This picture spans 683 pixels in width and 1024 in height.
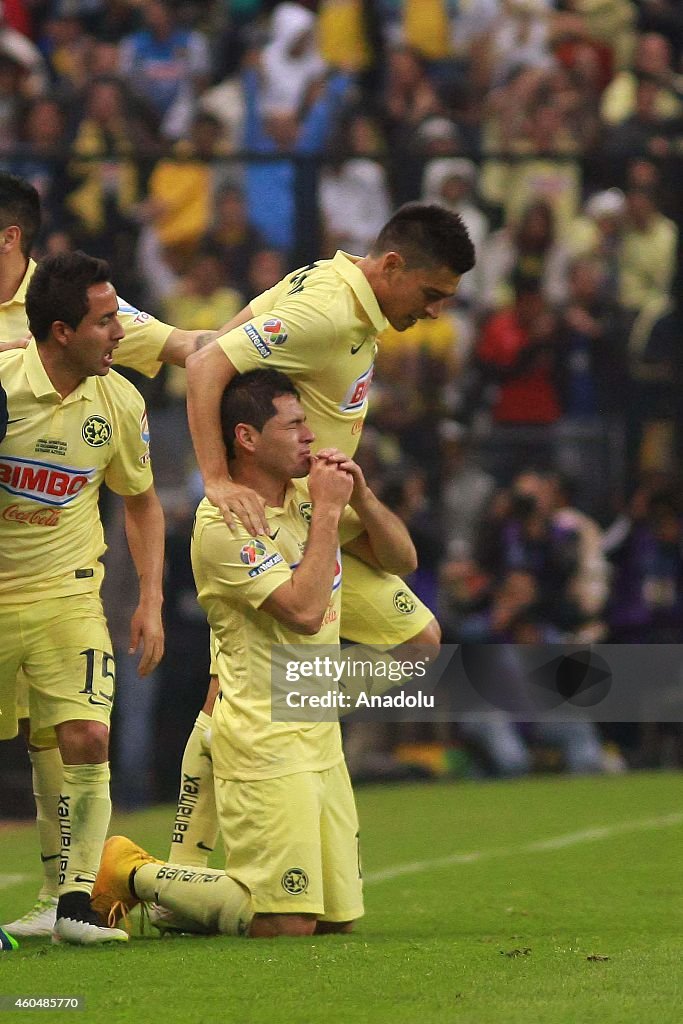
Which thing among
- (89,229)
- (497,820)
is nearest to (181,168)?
(89,229)

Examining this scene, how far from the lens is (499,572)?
10594 mm

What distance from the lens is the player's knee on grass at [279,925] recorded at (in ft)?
17.7

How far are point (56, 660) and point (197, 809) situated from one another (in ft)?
2.75

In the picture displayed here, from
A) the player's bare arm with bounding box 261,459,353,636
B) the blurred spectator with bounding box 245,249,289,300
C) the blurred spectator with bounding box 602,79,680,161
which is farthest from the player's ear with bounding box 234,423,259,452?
the blurred spectator with bounding box 602,79,680,161

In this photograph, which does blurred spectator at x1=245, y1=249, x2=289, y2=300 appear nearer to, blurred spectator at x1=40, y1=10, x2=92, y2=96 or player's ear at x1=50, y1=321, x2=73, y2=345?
blurred spectator at x1=40, y1=10, x2=92, y2=96

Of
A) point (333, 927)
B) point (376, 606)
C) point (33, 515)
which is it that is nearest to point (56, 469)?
point (33, 515)

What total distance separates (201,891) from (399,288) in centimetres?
205

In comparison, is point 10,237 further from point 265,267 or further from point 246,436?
point 265,267

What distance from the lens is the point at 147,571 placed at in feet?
19.1

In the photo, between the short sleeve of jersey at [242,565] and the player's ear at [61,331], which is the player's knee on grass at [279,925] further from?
the player's ear at [61,331]

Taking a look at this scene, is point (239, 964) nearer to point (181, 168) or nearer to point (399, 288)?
point (399, 288)

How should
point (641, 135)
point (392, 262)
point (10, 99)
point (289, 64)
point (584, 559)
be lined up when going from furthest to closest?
point (289, 64) → point (10, 99) → point (641, 135) → point (584, 559) → point (392, 262)

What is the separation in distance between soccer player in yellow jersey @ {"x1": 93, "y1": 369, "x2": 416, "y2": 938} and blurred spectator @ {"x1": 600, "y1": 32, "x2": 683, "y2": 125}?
7.59 m

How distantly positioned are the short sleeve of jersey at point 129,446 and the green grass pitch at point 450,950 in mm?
1463
